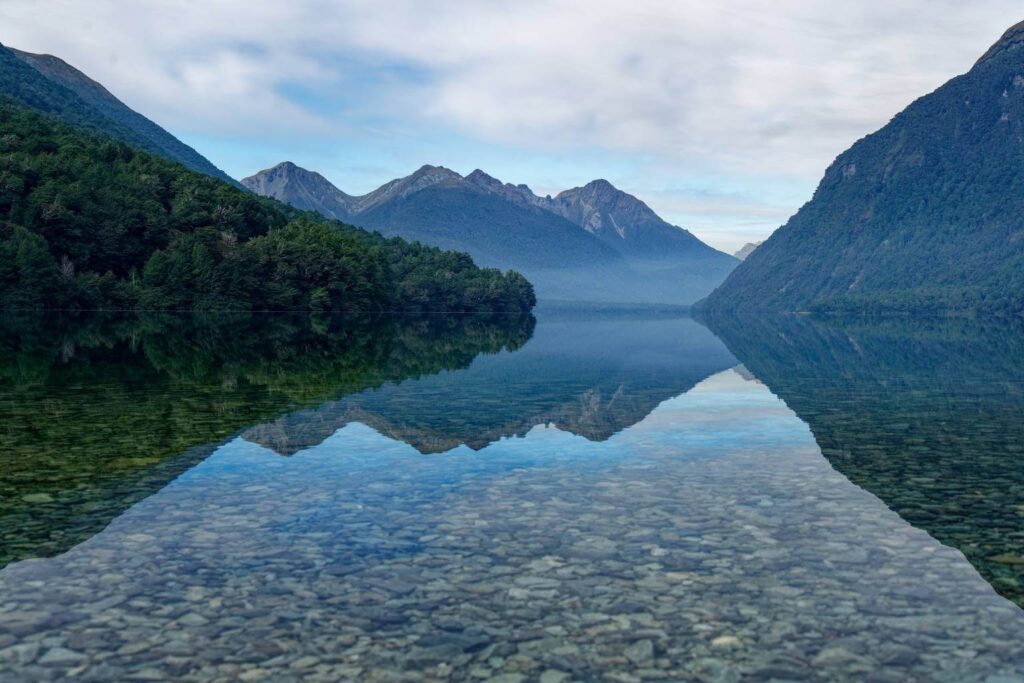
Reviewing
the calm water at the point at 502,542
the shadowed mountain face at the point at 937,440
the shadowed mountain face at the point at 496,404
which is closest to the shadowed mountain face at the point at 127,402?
the calm water at the point at 502,542

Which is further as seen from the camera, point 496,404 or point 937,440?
point 496,404

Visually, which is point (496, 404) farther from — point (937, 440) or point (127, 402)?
point (937, 440)

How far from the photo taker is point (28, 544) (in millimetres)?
15555

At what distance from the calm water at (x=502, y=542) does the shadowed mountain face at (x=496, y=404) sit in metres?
0.38

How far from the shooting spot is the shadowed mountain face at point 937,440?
685 inches

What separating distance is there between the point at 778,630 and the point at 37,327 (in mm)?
103812

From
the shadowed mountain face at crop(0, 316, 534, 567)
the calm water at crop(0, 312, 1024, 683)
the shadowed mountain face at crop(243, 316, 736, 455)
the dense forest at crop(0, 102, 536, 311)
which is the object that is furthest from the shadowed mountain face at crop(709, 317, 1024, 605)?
the dense forest at crop(0, 102, 536, 311)

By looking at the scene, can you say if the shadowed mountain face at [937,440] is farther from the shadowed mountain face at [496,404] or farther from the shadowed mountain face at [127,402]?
the shadowed mountain face at [127,402]

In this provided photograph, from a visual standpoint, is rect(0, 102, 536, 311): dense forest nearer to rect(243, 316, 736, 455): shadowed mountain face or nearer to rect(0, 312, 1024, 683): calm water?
rect(243, 316, 736, 455): shadowed mountain face

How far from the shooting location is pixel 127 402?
3619cm

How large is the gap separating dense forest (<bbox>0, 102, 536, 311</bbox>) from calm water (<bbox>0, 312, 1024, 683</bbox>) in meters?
122

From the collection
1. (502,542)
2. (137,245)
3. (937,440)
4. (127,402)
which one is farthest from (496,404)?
(137,245)

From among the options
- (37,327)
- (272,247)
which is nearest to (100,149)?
(272,247)

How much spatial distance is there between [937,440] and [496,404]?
1923 cm
